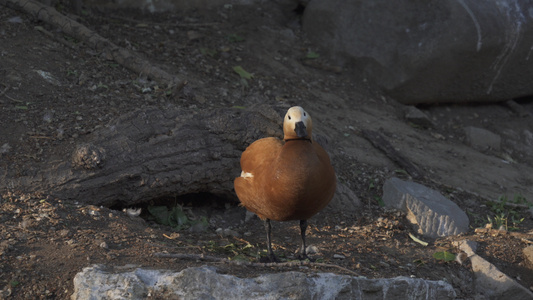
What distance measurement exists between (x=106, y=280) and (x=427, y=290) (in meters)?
2.00

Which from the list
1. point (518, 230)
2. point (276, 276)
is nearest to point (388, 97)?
point (518, 230)

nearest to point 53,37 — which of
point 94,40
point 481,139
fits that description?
point 94,40

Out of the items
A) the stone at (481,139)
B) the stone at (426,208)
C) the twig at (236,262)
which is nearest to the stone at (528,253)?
the stone at (426,208)

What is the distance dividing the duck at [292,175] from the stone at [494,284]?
139cm

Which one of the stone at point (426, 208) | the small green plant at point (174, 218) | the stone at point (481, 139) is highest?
the stone at point (426, 208)

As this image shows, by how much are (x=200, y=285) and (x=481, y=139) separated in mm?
5837

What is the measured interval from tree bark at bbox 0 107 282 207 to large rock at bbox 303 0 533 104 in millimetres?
3748

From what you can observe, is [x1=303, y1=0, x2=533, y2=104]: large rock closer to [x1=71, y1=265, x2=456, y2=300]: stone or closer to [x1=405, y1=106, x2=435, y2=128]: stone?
[x1=405, y1=106, x2=435, y2=128]: stone

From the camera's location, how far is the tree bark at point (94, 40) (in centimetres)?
597

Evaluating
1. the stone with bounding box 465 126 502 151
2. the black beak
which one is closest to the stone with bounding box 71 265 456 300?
the black beak

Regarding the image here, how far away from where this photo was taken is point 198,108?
565 cm

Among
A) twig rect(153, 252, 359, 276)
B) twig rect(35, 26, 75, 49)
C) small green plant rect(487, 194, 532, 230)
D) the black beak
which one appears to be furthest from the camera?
twig rect(35, 26, 75, 49)

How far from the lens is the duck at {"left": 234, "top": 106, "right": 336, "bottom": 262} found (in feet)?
12.2

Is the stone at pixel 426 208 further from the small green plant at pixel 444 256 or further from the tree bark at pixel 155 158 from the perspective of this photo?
the tree bark at pixel 155 158
